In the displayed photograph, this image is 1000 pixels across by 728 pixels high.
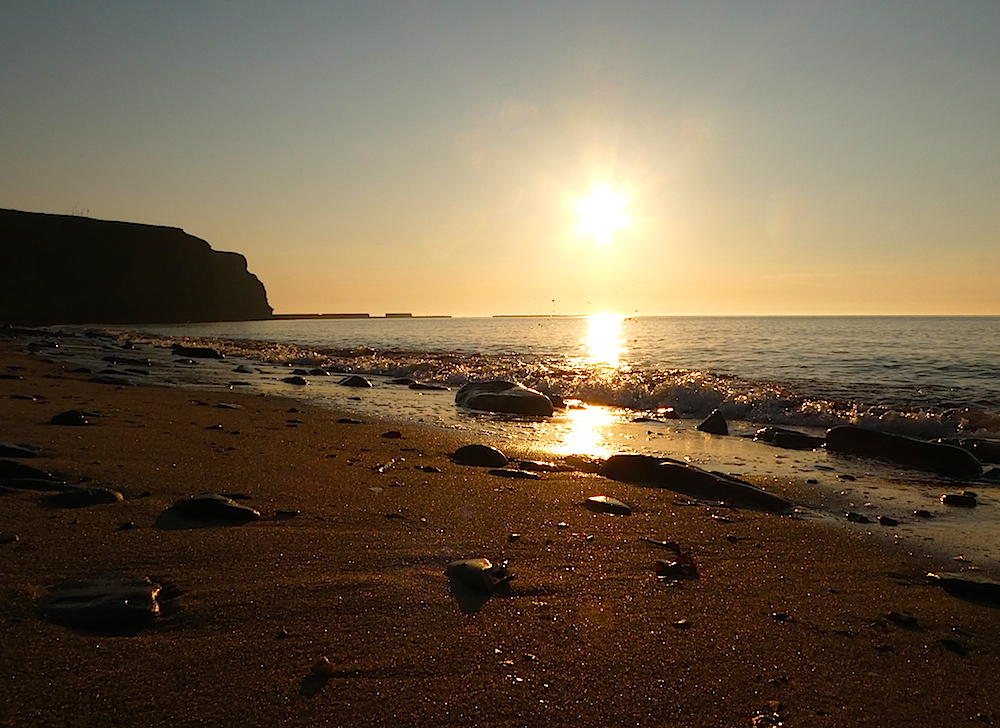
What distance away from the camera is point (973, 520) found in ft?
19.0

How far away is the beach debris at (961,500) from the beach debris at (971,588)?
110 inches

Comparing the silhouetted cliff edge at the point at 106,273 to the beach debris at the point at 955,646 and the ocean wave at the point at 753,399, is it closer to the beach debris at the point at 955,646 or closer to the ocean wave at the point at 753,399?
the ocean wave at the point at 753,399

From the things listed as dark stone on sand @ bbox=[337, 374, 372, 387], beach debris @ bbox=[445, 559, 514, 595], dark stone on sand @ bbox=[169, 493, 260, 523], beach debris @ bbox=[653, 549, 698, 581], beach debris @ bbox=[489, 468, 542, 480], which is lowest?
dark stone on sand @ bbox=[337, 374, 372, 387]

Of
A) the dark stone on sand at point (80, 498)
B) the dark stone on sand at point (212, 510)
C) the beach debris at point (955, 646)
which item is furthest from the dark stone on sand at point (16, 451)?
the beach debris at point (955, 646)

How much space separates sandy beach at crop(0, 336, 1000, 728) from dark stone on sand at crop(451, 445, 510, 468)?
1479 millimetres

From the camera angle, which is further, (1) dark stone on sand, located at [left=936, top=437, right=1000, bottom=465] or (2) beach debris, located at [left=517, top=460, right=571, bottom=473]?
(1) dark stone on sand, located at [left=936, top=437, right=1000, bottom=465]

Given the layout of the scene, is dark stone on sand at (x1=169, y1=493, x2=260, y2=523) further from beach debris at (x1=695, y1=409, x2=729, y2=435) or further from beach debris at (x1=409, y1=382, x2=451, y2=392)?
beach debris at (x1=409, y1=382, x2=451, y2=392)

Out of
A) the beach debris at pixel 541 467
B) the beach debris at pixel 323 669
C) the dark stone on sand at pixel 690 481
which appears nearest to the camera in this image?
the beach debris at pixel 323 669

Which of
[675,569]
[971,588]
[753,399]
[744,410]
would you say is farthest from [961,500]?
[753,399]

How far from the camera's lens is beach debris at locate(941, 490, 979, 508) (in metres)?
6.42

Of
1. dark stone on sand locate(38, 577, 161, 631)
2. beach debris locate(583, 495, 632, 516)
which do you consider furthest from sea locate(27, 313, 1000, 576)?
dark stone on sand locate(38, 577, 161, 631)

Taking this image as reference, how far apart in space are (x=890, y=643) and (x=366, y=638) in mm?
2418

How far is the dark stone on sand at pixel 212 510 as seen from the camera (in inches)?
169

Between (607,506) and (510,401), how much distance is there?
7.80 metres
